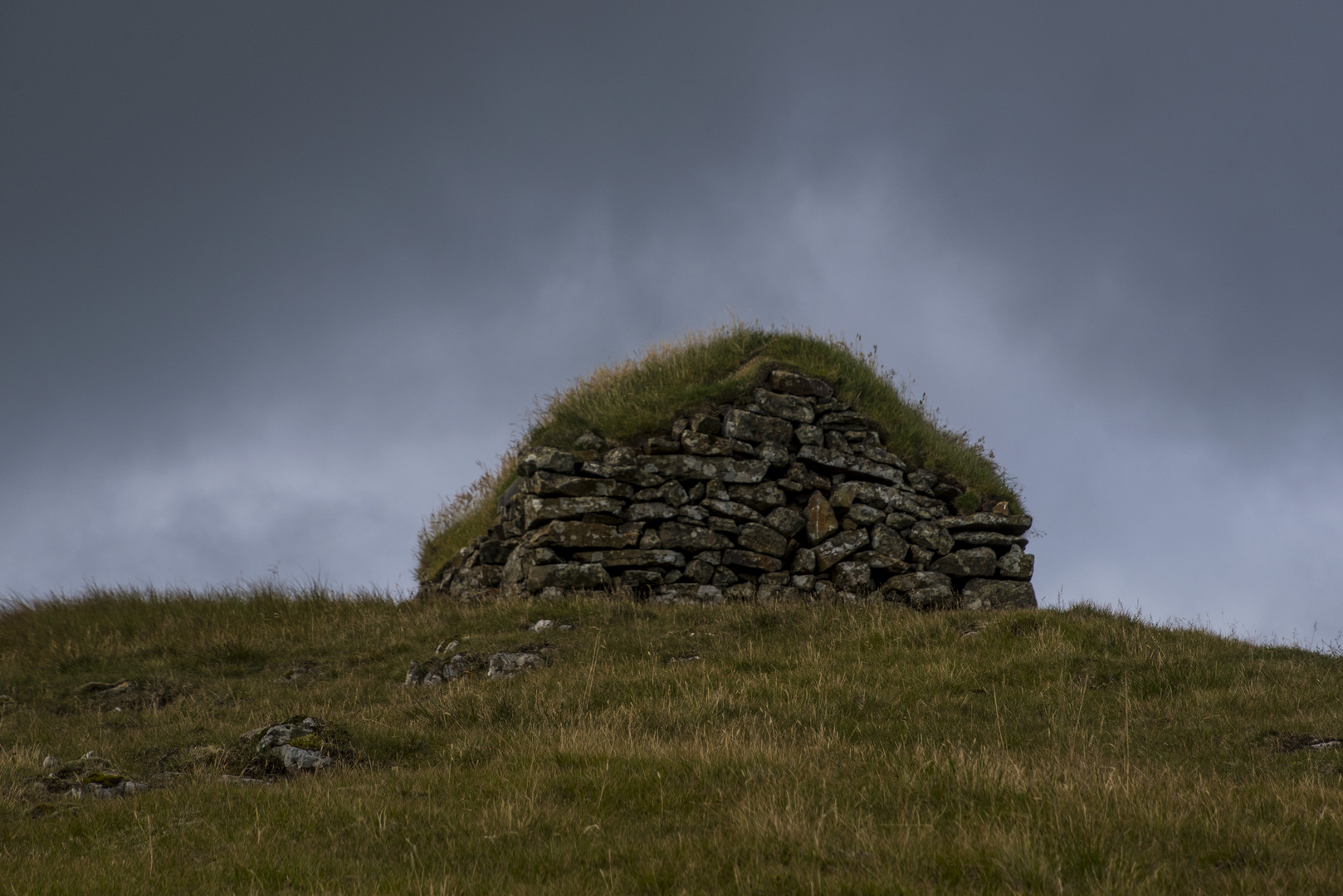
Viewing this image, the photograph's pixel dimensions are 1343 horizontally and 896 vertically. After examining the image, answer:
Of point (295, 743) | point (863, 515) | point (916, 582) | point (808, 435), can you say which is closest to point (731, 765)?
point (295, 743)

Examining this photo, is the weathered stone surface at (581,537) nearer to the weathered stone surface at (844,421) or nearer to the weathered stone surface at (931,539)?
the weathered stone surface at (844,421)

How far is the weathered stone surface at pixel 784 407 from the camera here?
1753 cm

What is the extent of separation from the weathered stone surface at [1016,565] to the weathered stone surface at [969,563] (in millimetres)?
166

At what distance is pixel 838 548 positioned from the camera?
1638cm

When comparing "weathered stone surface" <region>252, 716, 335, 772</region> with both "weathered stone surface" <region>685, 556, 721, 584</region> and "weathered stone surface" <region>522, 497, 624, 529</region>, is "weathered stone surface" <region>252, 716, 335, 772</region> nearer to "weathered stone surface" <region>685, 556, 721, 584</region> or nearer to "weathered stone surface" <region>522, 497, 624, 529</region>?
"weathered stone surface" <region>522, 497, 624, 529</region>

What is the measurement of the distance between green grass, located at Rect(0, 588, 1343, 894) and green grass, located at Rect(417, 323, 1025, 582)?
4825 mm

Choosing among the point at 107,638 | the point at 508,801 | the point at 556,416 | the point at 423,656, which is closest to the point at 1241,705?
the point at 508,801

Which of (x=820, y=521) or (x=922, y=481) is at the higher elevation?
(x=922, y=481)

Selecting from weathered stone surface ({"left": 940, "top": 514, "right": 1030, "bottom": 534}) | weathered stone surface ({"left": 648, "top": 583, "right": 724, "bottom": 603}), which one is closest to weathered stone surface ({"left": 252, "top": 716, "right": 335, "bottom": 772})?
weathered stone surface ({"left": 648, "top": 583, "right": 724, "bottom": 603})

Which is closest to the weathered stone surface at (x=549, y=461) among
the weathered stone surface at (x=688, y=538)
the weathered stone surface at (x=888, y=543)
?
the weathered stone surface at (x=688, y=538)

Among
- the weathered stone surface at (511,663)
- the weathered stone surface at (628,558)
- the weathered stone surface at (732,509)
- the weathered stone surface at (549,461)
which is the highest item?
the weathered stone surface at (549,461)

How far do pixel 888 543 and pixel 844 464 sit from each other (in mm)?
1743

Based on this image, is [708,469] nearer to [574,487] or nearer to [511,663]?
[574,487]

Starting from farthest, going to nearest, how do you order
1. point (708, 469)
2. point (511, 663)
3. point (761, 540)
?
1. point (708, 469)
2. point (761, 540)
3. point (511, 663)
